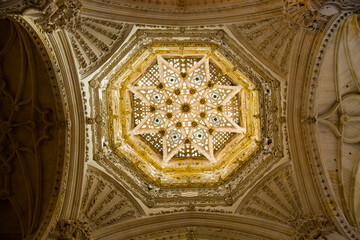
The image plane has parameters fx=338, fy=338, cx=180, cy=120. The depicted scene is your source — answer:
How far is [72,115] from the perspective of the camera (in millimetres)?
10531

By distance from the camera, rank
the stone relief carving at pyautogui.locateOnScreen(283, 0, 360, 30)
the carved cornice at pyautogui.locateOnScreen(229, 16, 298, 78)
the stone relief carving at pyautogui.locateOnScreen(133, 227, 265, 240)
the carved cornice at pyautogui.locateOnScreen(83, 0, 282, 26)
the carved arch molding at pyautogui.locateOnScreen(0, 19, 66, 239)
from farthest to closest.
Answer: the stone relief carving at pyautogui.locateOnScreen(133, 227, 265, 240), the carved arch molding at pyautogui.locateOnScreen(0, 19, 66, 239), the carved cornice at pyautogui.locateOnScreen(229, 16, 298, 78), the carved cornice at pyautogui.locateOnScreen(83, 0, 282, 26), the stone relief carving at pyautogui.locateOnScreen(283, 0, 360, 30)

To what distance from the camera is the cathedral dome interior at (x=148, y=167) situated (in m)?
9.75

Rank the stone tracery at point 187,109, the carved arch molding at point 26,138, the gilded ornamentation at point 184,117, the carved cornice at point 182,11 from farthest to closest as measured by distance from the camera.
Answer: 1. the stone tracery at point 187,109
2. the gilded ornamentation at point 184,117
3. the carved arch molding at point 26,138
4. the carved cornice at point 182,11

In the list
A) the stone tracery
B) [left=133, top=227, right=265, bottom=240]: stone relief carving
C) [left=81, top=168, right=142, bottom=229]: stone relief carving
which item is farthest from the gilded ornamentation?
[left=133, top=227, right=265, bottom=240]: stone relief carving

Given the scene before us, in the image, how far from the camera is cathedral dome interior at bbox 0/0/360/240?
32.0 ft

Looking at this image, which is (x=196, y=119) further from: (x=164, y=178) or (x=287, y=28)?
(x=287, y=28)

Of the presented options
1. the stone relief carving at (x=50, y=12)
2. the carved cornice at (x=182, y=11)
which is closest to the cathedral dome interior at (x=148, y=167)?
the carved cornice at (x=182, y=11)

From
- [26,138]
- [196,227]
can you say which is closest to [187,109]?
[196,227]

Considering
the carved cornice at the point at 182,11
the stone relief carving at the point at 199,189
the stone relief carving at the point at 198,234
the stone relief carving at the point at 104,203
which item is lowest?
the stone relief carving at the point at 198,234

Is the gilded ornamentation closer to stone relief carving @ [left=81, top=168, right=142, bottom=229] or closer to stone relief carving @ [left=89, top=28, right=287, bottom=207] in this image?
stone relief carving @ [left=89, top=28, right=287, bottom=207]

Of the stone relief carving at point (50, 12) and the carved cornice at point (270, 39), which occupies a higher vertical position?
the carved cornice at point (270, 39)

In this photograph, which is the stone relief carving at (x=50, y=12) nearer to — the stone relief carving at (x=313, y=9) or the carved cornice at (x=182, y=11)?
the carved cornice at (x=182, y=11)

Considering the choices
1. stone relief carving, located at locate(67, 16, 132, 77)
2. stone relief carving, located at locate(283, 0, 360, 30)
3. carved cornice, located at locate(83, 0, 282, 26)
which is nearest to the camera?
stone relief carving, located at locate(283, 0, 360, 30)

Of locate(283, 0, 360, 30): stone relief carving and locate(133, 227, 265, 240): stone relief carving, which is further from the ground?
locate(283, 0, 360, 30): stone relief carving
